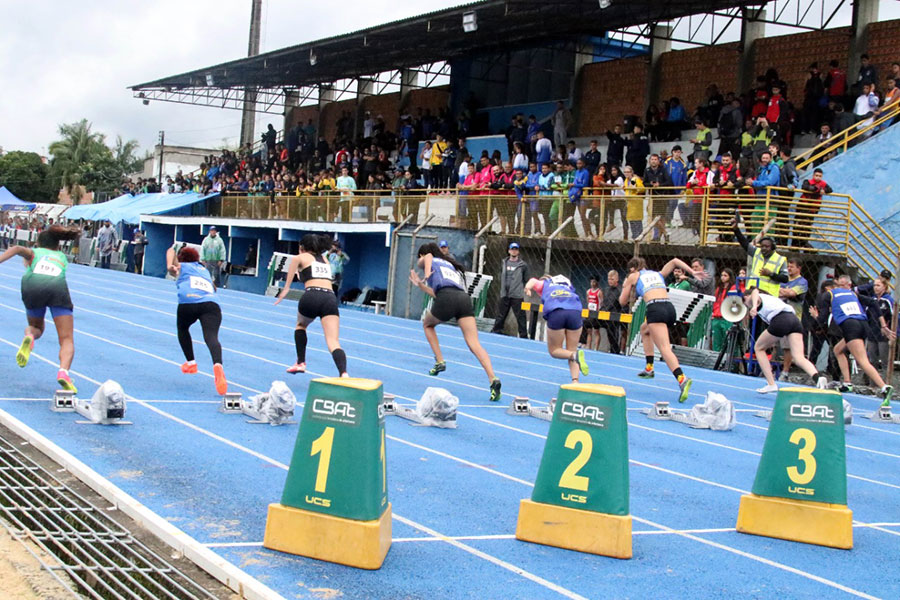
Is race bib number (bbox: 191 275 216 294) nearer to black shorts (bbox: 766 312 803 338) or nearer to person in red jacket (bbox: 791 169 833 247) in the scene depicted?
black shorts (bbox: 766 312 803 338)

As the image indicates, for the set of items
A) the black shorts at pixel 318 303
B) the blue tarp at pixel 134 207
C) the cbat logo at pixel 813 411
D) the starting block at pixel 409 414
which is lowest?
the starting block at pixel 409 414

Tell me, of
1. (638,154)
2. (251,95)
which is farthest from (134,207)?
(638,154)

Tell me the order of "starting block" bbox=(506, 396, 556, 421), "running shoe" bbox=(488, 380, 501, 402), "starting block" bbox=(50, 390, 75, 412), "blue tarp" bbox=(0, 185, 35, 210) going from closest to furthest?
1. "starting block" bbox=(50, 390, 75, 412)
2. "starting block" bbox=(506, 396, 556, 421)
3. "running shoe" bbox=(488, 380, 501, 402)
4. "blue tarp" bbox=(0, 185, 35, 210)

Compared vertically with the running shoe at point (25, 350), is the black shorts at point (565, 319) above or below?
above

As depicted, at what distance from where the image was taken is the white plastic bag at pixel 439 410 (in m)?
10.1

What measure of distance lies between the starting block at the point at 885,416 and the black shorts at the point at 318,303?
22.6 feet

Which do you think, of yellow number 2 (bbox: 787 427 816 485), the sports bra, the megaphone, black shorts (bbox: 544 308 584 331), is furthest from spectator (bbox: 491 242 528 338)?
yellow number 2 (bbox: 787 427 816 485)

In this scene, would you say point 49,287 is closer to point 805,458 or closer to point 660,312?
point 805,458

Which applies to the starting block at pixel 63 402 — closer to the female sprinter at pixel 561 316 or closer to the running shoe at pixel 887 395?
the female sprinter at pixel 561 316

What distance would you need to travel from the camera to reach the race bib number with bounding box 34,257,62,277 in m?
10.1

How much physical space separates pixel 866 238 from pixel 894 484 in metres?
10.9

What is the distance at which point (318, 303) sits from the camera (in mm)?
11875

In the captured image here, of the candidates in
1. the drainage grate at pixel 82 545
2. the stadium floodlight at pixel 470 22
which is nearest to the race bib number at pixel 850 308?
the drainage grate at pixel 82 545

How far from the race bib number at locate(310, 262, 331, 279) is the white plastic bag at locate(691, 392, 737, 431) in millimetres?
4362
